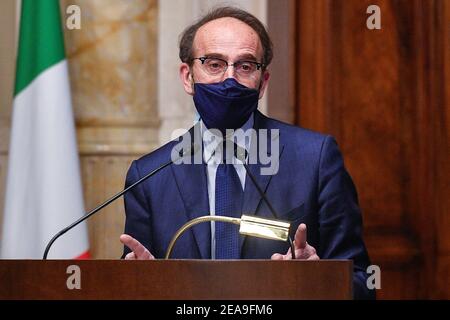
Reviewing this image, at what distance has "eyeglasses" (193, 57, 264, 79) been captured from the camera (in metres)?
2.76

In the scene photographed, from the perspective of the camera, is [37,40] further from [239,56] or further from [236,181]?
[236,181]

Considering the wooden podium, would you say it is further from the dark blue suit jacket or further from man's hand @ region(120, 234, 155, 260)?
the dark blue suit jacket

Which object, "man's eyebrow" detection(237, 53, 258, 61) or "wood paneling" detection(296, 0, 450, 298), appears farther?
"wood paneling" detection(296, 0, 450, 298)

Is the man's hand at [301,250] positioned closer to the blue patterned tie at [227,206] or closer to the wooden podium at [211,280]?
the wooden podium at [211,280]

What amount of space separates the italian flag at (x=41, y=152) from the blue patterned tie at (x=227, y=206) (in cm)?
132

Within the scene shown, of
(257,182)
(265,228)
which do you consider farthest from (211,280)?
(257,182)

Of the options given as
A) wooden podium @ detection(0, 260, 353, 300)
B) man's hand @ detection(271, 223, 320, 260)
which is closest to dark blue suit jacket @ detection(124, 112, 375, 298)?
man's hand @ detection(271, 223, 320, 260)

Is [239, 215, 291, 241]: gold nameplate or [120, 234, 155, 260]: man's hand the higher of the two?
[239, 215, 291, 241]: gold nameplate

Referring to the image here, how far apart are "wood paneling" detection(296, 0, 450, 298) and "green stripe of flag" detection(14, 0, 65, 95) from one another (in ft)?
3.66

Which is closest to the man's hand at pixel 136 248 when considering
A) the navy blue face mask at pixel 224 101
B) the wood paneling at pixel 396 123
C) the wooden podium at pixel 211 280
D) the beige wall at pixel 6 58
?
the wooden podium at pixel 211 280

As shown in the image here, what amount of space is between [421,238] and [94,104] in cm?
154

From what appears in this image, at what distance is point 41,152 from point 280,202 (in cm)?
152

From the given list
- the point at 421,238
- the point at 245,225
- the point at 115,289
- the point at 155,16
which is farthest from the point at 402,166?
the point at 115,289

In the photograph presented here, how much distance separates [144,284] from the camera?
76.5 inches
